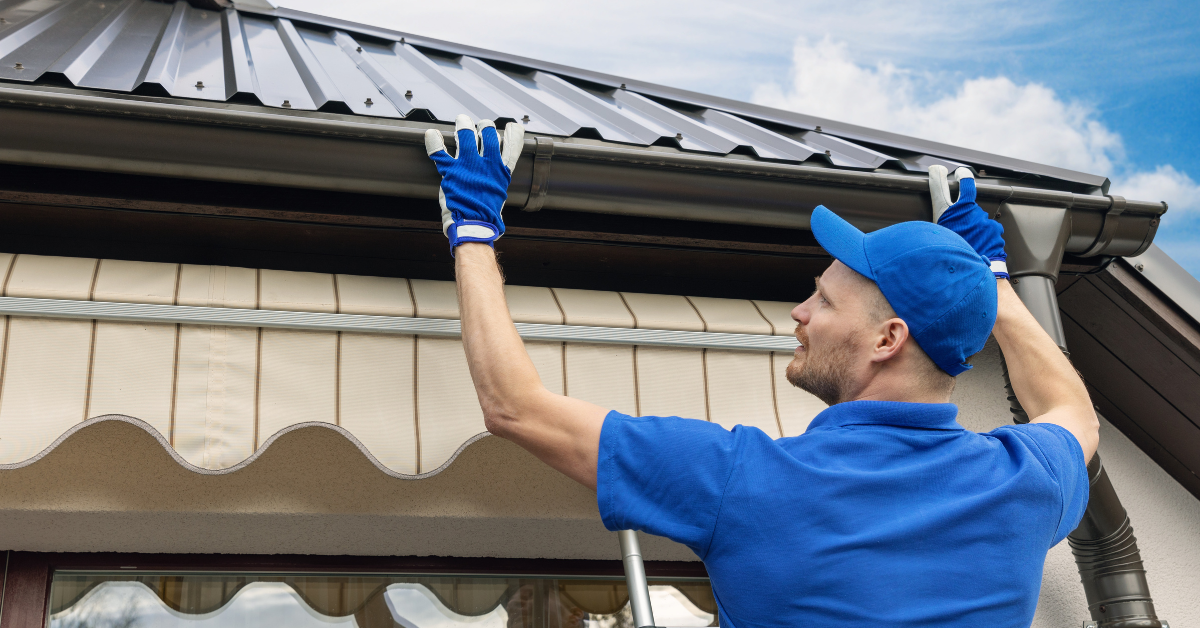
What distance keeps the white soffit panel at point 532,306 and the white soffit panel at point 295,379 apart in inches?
20.1

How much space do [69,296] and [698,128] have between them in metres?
2.48

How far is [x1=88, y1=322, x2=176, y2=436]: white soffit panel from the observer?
2.13 metres

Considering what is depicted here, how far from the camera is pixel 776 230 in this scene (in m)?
3.15

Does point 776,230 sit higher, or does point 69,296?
point 776,230

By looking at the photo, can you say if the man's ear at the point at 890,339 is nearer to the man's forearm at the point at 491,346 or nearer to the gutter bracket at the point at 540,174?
the man's forearm at the point at 491,346

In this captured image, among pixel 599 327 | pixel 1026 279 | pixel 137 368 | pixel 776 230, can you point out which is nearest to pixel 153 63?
pixel 137 368

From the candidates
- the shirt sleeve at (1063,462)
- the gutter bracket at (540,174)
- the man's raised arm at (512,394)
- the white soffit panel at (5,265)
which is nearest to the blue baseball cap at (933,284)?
the shirt sleeve at (1063,462)

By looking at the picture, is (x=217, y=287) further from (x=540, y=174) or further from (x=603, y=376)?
(x=603, y=376)

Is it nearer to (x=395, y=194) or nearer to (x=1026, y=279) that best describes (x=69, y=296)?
(x=395, y=194)

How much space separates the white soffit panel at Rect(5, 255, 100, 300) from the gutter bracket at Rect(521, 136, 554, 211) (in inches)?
45.7

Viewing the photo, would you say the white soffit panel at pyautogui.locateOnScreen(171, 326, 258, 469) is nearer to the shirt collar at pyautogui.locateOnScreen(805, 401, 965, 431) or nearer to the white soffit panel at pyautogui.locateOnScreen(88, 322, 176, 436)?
the white soffit panel at pyautogui.locateOnScreen(88, 322, 176, 436)

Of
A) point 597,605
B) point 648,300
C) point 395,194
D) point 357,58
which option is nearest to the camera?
point 395,194

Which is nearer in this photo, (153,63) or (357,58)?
(153,63)

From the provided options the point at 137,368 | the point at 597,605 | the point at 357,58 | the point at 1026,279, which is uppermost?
the point at 357,58
